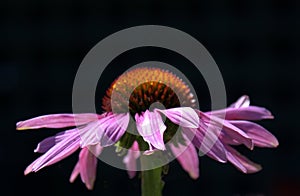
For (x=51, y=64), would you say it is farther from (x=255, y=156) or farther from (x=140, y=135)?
(x=140, y=135)

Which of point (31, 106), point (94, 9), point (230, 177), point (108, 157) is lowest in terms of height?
point (230, 177)

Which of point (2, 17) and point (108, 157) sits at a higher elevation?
point (2, 17)

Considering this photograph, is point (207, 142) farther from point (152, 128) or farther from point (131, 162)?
point (131, 162)

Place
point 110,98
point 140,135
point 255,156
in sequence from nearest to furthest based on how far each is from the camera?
point 140,135 → point 110,98 → point 255,156

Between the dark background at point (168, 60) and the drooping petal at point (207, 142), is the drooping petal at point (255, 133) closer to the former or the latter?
the drooping petal at point (207, 142)

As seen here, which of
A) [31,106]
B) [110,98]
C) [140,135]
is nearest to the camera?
[140,135]

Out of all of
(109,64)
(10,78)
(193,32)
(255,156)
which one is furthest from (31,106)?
(255,156)

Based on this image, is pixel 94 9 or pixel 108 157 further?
pixel 94 9
